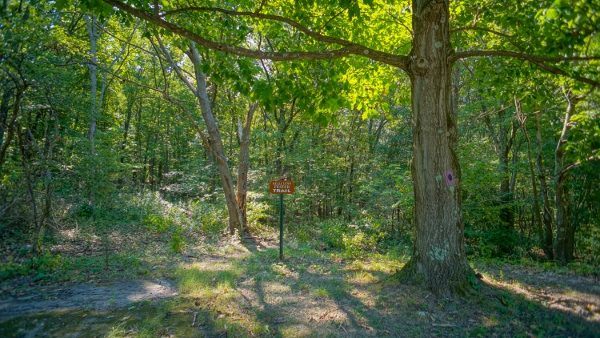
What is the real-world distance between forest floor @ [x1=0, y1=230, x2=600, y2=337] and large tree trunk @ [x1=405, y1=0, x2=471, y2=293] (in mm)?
399

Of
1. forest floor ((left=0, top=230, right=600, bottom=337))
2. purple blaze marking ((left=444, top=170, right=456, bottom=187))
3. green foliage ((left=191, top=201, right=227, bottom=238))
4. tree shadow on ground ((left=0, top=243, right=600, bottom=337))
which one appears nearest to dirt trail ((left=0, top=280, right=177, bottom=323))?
forest floor ((left=0, top=230, right=600, bottom=337))

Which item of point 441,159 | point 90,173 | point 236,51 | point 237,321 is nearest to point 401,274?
point 441,159

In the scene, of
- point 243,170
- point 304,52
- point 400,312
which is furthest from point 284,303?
point 243,170

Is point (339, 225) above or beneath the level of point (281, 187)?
beneath

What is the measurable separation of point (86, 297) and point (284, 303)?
303cm

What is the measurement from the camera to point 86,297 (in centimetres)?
551

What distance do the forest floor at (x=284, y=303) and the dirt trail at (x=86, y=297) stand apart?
1cm

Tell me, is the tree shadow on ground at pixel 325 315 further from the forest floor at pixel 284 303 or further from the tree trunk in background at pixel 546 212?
the tree trunk in background at pixel 546 212

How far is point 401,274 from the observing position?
5.46m

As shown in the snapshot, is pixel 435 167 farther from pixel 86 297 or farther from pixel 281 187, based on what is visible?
pixel 86 297

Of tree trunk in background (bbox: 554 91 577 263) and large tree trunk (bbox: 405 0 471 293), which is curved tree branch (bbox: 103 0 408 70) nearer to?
large tree trunk (bbox: 405 0 471 293)

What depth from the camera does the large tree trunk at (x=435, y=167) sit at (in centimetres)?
498

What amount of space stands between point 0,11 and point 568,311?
8515 mm

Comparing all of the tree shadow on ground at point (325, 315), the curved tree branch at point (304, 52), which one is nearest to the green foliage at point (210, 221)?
the tree shadow on ground at point (325, 315)
